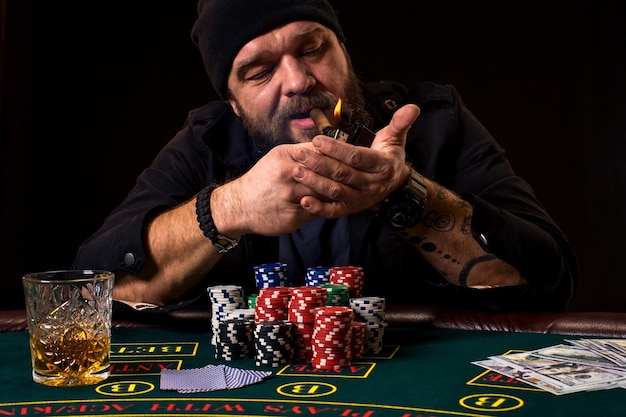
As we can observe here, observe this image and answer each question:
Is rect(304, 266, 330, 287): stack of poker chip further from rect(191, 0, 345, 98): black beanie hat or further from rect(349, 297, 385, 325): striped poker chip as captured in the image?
rect(191, 0, 345, 98): black beanie hat

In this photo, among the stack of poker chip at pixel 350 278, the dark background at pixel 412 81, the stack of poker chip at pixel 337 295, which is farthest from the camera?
the dark background at pixel 412 81

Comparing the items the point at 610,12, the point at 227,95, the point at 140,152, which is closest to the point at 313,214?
the point at 227,95

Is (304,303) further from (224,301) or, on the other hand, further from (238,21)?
(238,21)

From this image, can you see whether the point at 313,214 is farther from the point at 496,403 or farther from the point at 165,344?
the point at 496,403

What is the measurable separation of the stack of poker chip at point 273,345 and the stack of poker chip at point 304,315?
0.10ft

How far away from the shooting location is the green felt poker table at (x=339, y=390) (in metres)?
1.37

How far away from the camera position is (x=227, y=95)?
9.05 ft

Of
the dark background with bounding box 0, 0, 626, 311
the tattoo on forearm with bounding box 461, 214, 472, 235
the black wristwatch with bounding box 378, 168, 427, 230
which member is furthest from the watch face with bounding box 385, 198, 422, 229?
the dark background with bounding box 0, 0, 626, 311

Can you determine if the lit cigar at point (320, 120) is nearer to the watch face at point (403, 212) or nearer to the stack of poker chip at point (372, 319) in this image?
the watch face at point (403, 212)

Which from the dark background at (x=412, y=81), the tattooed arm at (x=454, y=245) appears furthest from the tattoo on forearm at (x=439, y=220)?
the dark background at (x=412, y=81)

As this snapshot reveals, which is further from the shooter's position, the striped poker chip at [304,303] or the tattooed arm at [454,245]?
the tattooed arm at [454,245]

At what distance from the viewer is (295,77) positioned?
2.43 meters

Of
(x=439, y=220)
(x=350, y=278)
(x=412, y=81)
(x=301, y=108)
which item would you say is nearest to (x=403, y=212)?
(x=439, y=220)

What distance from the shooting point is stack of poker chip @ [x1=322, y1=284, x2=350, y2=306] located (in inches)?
75.2
